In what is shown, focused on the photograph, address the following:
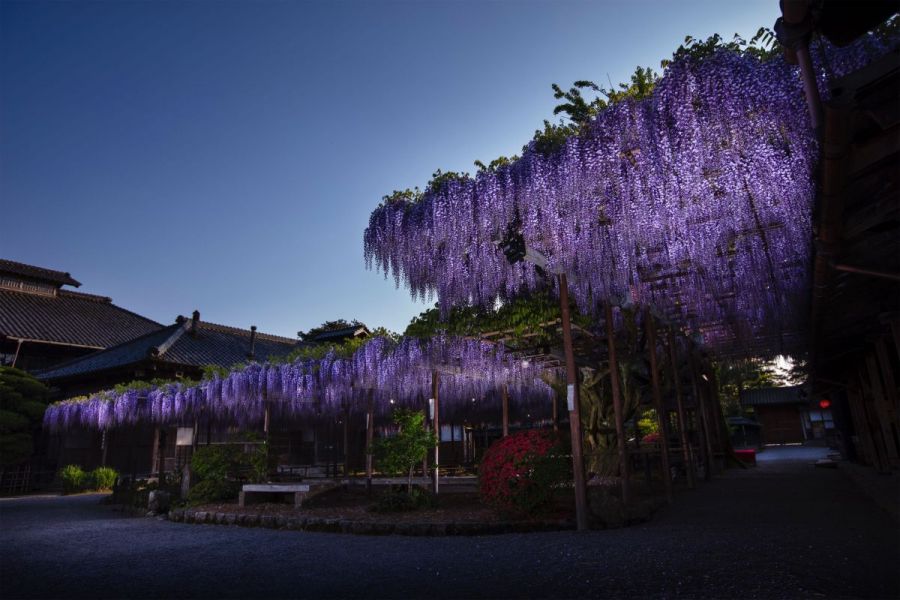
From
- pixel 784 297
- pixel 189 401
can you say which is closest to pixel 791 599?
pixel 784 297

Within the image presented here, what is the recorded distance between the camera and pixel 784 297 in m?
8.53

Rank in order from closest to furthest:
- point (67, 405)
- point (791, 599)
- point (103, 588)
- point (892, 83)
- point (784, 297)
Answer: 1. point (892, 83)
2. point (791, 599)
3. point (103, 588)
4. point (784, 297)
5. point (67, 405)

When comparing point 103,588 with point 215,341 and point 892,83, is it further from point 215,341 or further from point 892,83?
point 215,341

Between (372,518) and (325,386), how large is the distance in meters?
5.54

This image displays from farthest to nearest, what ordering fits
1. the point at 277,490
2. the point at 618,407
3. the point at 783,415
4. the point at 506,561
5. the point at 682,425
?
the point at 783,415, the point at 682,425, the point at 277,490, the point at 618,407, the point at 506,561

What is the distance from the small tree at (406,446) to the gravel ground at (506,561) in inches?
68.6

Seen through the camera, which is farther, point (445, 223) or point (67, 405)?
point (67, 405)

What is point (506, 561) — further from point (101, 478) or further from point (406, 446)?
point (101, 478)

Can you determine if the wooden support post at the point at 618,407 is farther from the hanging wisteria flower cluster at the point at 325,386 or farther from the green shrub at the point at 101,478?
the green shrub at the point at 101,478

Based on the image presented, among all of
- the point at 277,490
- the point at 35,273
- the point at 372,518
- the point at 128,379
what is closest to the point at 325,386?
the point at 277,490

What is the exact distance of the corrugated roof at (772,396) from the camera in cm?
3203

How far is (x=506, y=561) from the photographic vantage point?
4.37m

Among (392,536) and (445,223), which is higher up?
(445,223)

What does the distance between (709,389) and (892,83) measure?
54.1 ft
